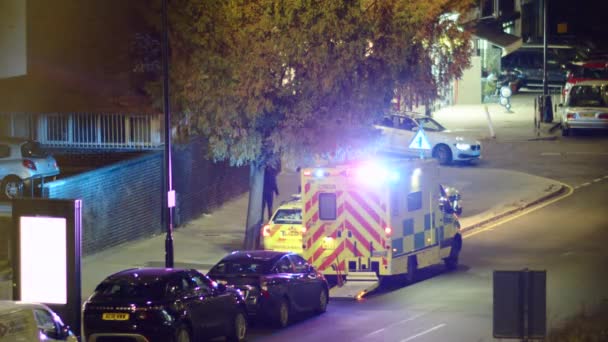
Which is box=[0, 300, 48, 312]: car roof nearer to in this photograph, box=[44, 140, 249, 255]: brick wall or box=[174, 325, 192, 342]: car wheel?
box=[174, 325, 192, 342]: car wheel

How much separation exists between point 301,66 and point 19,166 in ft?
28.0

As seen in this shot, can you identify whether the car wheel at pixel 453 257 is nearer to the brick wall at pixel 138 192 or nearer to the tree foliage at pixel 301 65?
the tree foliage at pixel 301 65

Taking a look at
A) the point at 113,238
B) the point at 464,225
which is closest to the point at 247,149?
the point at 113,238

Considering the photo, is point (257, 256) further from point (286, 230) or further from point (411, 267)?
point (286, 230)

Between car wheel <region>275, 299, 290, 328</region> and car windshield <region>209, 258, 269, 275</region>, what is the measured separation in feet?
2.15

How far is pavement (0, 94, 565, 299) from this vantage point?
26.8 metres

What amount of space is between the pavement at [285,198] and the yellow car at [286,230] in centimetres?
153

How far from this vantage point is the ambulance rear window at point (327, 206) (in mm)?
24234

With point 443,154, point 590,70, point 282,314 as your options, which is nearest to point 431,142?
point 443,154

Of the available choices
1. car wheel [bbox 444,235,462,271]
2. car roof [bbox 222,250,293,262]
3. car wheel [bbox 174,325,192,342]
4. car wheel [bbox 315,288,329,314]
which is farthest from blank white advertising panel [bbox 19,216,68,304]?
car wheel [bbox 444,235,462,271]

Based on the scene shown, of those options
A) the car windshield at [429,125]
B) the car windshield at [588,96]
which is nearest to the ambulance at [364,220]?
the car windshield at [429,125]

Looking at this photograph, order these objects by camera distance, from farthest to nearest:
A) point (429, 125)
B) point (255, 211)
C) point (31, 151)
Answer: point (429, 125) → point (31, 151) → point (255, 211)

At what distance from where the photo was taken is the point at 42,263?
18.3m

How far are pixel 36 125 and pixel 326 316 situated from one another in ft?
46.7
